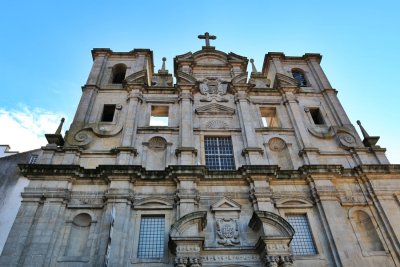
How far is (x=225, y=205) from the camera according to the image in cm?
1388

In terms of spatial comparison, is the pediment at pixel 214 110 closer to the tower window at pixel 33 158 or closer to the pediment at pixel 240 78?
the pediment at pixel 240 78

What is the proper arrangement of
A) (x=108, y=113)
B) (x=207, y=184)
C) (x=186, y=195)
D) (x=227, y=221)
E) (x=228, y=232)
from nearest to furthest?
1. (x=228, y=232)
2. (x=227, y=221)
3. (x=186, y=195)
4. (x=207, y=184)
5. (x=108, y=113)

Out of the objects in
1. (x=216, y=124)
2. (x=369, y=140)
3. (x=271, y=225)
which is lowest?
(x=271, y=225)

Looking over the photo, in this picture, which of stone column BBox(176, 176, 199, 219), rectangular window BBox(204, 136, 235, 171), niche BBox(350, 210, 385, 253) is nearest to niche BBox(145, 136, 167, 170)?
stone column BBox(176, 176, 199, 219)

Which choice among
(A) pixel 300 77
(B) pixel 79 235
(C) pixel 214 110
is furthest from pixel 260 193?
(A) pixel 300 77

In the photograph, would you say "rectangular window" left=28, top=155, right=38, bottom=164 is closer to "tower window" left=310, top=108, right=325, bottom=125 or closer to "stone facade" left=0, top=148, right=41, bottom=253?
"stone facade" left=0, top=148, right=41, bottom=253

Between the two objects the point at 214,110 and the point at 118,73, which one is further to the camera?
the point at 118,73

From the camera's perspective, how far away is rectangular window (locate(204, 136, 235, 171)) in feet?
53.0

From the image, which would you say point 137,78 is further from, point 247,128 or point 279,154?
point 279,154

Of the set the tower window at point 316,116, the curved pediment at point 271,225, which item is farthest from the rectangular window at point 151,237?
the tower window at point 316,116

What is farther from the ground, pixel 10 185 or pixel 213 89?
pixel 213 89

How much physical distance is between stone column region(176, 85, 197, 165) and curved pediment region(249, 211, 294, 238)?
164 inches

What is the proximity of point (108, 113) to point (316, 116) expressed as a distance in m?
12.4

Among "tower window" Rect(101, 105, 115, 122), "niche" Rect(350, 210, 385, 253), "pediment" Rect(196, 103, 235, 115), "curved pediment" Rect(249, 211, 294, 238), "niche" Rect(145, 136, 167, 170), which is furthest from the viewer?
"tower window" Rect(101, 105, 115, 122)
